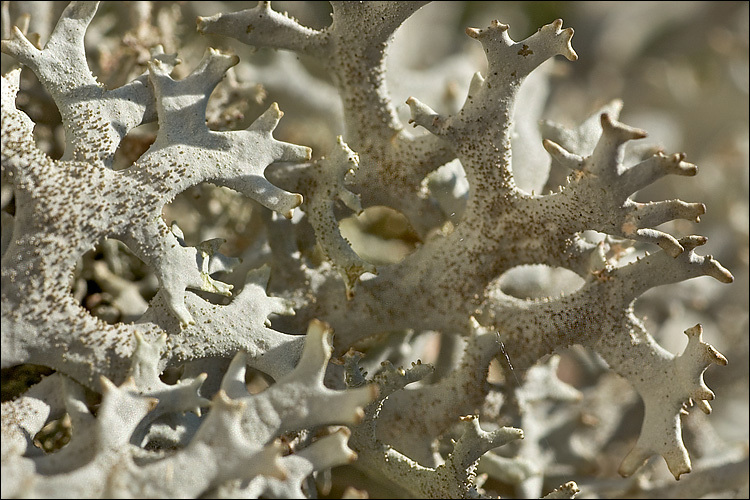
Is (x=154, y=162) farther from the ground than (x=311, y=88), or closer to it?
farther from the ground

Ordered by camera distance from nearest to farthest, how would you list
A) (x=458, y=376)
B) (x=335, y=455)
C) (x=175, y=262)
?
1. (x=335, y=455)
2. (x=175, y=262)
3. (x=458, y=376)

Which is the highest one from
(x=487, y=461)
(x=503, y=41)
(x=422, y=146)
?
(x=503, y=41)


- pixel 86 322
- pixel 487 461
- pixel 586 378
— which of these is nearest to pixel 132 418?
pixel 86 322

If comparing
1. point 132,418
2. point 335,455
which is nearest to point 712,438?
point 335,455

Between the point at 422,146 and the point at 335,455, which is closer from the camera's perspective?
the point at 335,455

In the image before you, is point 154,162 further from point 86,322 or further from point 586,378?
point 586,378

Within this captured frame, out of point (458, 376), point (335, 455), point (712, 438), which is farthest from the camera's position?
point (712, 438)

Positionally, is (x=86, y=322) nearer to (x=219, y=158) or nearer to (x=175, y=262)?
(x=175, y=262)
